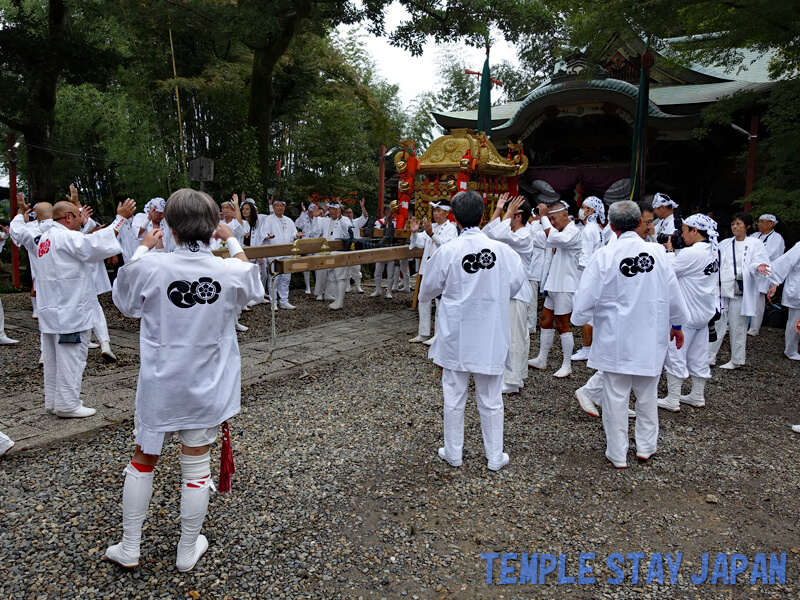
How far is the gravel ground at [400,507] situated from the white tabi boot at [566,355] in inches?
41.2

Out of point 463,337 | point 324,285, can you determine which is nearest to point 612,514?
point 463,337

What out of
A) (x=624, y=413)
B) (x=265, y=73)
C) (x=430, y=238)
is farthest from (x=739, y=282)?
(x=265, y=73)

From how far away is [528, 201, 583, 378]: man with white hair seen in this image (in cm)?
575

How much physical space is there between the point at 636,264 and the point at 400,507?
7.09ft

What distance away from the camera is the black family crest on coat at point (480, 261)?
142 inches

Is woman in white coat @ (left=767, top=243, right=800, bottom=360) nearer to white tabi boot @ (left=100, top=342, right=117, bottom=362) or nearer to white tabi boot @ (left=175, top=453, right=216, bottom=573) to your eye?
white tabi boot @ (left=175, top=453, right=216, bottom=573)

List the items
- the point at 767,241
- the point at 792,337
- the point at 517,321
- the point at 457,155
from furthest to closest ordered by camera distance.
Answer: the point at 457,155 → the point at 767,241 → the point at 792,337 → the point at 517,321

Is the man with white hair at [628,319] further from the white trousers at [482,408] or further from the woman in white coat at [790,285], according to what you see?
the woman in white coat at [790,285]

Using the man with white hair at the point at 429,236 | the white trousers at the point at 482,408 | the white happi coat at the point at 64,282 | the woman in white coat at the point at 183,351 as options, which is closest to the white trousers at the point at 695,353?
the white trousers at the point at 482,408

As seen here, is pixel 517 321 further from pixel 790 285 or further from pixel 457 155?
pixel 457 155

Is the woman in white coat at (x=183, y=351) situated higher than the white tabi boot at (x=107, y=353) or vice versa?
the woman in white coat at (x=183, y=351)

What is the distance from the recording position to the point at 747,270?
22.1ft

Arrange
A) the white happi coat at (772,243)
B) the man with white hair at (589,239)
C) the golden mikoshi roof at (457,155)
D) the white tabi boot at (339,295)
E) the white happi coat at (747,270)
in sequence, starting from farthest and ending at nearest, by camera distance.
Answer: the white tabi boot at (339,295) → the golden mikoshi roof at (457,155) → the white happi coat at (772,243) → the white happi coat at (747,270) → the man with white hair at (589,239)

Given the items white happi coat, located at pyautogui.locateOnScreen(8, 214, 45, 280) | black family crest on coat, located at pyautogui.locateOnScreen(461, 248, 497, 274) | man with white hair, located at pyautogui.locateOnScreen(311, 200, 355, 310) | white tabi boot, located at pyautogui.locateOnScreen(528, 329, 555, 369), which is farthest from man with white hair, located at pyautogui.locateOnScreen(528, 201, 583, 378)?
white happi coat, located at pyautogui.locateOnScreen(8, 214, 45, 280)
